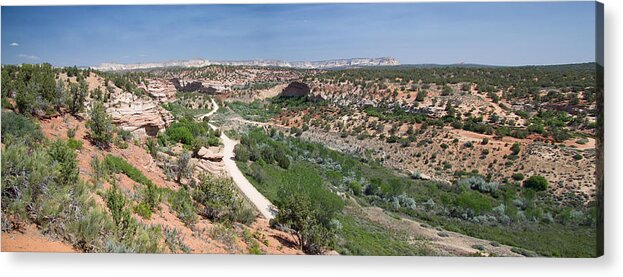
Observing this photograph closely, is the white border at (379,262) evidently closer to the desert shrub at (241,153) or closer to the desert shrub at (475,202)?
the desert shrub at (475,202)

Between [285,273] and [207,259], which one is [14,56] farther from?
[285,273]

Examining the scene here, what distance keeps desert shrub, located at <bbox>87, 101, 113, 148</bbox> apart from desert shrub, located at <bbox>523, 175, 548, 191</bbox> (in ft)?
21.0

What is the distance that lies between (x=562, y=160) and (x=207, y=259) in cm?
492

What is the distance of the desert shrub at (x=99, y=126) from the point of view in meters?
6.60

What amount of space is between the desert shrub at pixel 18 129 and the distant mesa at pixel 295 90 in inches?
176

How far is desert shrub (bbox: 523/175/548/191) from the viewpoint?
20.1ft

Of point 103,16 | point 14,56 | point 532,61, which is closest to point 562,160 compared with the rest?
point 532,61

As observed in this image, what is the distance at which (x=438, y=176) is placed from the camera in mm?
6926

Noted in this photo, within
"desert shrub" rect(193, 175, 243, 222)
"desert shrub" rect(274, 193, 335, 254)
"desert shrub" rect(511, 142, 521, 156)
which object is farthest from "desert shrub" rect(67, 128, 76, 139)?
"desert shrub" rect(511, 142, 521, 156)

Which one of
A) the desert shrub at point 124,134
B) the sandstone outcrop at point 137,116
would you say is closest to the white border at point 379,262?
the sandstone outcrop at point 137,116

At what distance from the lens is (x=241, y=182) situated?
701cm

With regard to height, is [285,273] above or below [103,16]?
below

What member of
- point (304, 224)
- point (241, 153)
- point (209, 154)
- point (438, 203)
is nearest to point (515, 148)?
point (438, 203)

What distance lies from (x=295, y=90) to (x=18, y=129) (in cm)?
517
